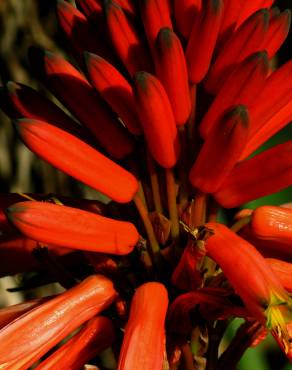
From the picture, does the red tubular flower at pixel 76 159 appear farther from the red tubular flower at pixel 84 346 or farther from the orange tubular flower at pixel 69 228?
the red tubular flower at pixel 84 346

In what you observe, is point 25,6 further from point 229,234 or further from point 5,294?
point 229,234

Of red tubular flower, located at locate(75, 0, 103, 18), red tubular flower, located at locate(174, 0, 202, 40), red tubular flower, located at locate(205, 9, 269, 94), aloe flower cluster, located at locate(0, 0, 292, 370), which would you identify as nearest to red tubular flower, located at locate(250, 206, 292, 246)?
aloe flower cluster, located at locate(0, 0, 292, 370)

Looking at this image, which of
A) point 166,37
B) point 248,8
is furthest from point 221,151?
point 248,8

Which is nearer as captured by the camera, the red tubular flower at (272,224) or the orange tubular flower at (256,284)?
the orange tubular flower at (256,284)

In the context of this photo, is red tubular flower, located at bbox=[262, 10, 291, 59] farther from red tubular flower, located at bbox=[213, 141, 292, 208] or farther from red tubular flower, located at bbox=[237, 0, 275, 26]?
red tubular flower, located at bbox=[213, 141, 292, 208]

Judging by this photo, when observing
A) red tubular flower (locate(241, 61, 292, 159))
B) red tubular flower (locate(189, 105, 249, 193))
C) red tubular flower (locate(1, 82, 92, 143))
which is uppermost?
red tubular flower (locate(1, 82, 92, 143))

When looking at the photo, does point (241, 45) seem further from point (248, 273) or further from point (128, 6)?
point (248, 273)

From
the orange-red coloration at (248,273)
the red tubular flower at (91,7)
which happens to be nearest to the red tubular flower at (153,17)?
the red tubular flower at (91,7)
